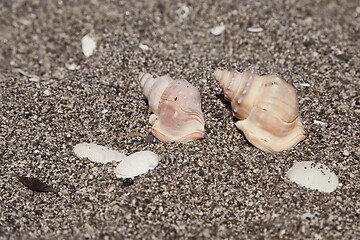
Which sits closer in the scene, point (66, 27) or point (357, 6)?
point (66, 27)

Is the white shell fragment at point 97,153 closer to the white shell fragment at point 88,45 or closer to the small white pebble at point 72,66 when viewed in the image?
the small white pebble at point 72,66

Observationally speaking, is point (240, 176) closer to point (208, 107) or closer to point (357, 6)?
point (208, 107)

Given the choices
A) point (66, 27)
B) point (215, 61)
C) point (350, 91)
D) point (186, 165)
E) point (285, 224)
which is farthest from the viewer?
point (66, 27)

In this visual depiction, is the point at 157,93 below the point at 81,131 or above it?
above

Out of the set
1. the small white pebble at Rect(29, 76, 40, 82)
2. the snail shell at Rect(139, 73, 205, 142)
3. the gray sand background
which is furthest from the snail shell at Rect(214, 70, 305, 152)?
the small white pebble at Rect(29, 76, 40, 82)

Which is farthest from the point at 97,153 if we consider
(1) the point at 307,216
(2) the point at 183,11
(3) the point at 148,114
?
(2) the point at 183,11

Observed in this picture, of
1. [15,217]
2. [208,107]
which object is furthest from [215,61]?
[15,217]

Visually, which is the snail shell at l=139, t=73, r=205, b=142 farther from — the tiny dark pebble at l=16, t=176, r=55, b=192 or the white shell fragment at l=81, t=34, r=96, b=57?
the white shell fragment at l=81, t=34, r=96, b=57
